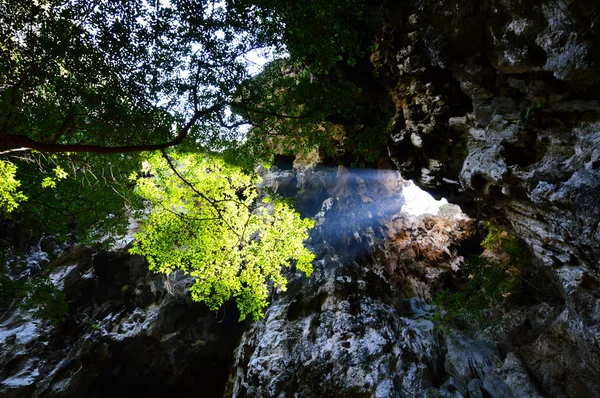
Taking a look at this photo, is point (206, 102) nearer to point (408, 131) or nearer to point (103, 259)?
point (408, 131)

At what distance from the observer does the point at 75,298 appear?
15258 mm

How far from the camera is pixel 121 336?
46.6ft

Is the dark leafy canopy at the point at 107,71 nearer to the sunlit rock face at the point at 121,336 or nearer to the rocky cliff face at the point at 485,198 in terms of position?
the rocky cliff face at the point at 485,198

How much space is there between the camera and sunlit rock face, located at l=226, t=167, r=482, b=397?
385 inches

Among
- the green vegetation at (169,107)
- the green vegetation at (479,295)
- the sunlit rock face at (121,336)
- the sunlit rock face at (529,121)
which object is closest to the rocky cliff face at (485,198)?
the sunlit rock face at (529,121)

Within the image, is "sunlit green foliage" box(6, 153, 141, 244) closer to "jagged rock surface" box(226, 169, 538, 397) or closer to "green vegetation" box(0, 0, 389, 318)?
"green vegetation" box(0, 0, 389, 318)

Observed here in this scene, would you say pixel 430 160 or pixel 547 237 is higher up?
pixel 430 160

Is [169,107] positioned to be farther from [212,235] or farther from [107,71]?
[212,235]

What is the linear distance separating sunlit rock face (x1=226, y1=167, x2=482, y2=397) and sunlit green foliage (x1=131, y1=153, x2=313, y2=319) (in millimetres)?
2061

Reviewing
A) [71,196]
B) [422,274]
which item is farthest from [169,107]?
[422,274]

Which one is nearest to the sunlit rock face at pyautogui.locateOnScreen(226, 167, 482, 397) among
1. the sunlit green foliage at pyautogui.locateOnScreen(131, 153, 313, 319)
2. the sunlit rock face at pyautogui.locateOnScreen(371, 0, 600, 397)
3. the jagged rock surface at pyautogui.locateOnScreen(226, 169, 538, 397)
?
the jagged rock surface at pyautogui.locateOnScreen(226, 169, 538, 397)

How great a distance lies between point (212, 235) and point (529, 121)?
1019 cm

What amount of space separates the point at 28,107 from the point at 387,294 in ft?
49.7

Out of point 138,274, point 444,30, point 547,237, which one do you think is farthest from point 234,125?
point 138,274
